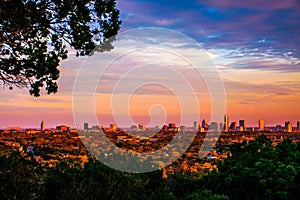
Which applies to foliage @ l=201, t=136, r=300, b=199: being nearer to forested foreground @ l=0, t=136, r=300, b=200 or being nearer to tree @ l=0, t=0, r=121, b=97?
forested foreground @ l=0, t=136, r=300, b=200

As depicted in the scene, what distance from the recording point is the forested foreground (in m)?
15.4

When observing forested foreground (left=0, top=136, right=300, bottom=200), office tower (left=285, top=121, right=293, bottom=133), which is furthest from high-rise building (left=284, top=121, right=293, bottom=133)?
forested foreground (left=0, top=136, right=300, bottom=200)

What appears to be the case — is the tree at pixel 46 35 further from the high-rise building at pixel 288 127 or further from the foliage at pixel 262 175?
the high-rise building at pixel 288 127

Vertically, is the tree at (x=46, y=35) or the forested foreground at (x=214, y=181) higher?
the tree at (x=46, y=35)

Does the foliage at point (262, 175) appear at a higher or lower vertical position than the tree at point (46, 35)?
lower

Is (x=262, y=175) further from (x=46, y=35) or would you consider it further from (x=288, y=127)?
(x=288, y=127)

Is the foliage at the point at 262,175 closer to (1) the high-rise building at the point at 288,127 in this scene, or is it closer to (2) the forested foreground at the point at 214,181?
(2) the forested foreground at the point at 214,181

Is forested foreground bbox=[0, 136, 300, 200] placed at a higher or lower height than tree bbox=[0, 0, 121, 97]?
lower

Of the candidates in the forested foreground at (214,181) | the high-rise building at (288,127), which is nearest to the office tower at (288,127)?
the high-rise building at (288,127)

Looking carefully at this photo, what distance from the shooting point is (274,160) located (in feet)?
57.6

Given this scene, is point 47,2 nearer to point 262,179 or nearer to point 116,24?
point 116,24

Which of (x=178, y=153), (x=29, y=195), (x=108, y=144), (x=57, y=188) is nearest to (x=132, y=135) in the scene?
(x=178, y=153)

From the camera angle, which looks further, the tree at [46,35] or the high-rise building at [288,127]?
the high-rise building at [288,127]

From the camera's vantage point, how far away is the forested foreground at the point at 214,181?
50.5 feet
